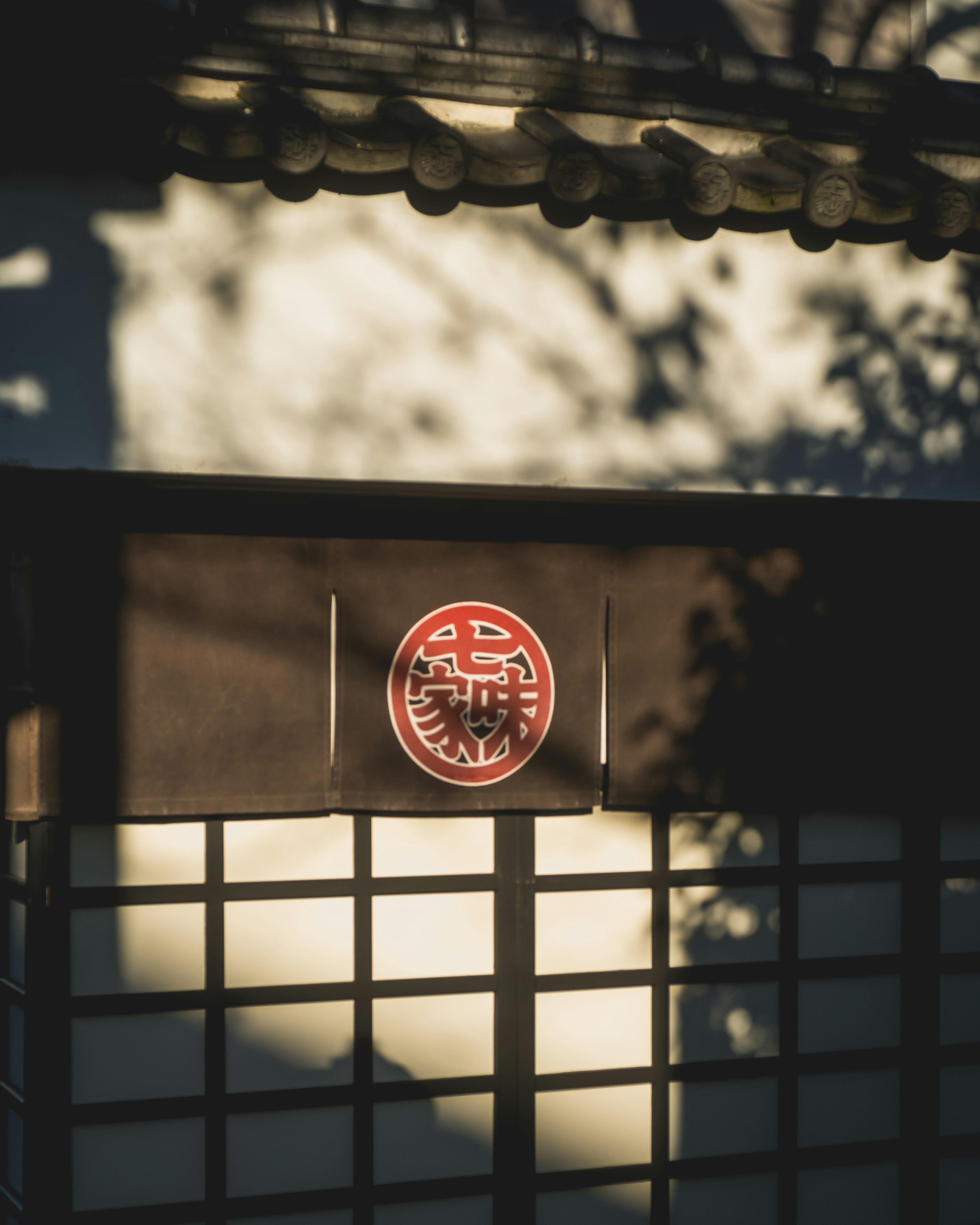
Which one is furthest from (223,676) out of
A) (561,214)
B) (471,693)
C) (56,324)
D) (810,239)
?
(810,239)

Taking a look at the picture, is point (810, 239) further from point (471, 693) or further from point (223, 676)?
point (223, 676)

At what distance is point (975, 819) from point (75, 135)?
6.22 meters

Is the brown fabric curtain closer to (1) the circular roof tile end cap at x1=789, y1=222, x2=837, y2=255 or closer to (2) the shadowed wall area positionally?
(2) the shadowed wall area

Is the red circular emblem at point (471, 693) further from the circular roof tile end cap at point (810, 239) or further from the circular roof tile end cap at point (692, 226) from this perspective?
the circular roof tile end cap at point (810, 239)

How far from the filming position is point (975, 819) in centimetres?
541

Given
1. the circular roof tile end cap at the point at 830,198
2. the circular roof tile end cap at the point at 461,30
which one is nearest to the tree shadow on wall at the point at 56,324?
the circular roof tile end cap at the point at 461,30

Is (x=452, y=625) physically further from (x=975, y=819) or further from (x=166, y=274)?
(x=975, y=819)

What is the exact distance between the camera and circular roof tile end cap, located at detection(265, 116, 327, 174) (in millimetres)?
4336

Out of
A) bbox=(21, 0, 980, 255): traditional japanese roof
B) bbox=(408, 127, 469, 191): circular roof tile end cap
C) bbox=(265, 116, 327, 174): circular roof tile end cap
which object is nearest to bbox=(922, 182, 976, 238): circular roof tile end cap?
bbox=(21, 0, 980, 255): traditional japanese roof

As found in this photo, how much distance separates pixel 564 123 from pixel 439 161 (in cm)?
82

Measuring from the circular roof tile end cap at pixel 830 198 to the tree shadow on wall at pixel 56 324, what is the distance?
3621mm

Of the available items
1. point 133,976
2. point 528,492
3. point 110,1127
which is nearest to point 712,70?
point 528,492

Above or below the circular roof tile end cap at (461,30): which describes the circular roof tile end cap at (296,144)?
below

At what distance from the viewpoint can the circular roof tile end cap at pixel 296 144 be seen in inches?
171
